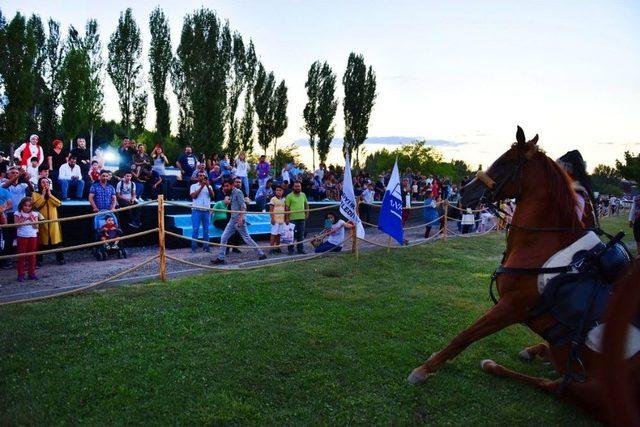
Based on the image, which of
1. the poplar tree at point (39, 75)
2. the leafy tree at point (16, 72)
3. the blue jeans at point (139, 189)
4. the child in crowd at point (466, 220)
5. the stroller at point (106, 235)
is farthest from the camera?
the poplar tree at point (39, 75)

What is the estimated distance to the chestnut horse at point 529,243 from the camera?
4148mm

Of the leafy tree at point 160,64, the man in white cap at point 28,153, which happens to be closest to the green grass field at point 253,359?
the man in white cap at point 28,153

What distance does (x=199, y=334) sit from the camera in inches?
206

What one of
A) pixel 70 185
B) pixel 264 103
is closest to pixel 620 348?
pixel 70 185

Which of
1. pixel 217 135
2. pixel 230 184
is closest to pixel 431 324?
pixel 230 184

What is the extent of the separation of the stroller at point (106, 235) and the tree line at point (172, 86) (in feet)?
39.8

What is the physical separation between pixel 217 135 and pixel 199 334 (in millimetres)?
31661

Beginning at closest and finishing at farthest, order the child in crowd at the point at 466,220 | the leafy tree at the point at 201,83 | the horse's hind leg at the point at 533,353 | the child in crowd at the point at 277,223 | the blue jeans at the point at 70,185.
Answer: the horse's hind leg at the point at 533,353 < the child in crowd at the point at 277,223 < the blue jeans at the point at 70,185 < the child in crowd at the point at 466,220 < the leafy tree at the point at 201,83

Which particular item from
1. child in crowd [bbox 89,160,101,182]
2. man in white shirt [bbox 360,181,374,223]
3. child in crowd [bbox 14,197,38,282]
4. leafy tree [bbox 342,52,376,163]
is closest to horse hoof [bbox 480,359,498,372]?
child in crowd [bbox 14,197,38,282]

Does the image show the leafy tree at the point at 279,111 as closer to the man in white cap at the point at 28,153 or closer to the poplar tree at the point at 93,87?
the poplar tree at the point at 93,87

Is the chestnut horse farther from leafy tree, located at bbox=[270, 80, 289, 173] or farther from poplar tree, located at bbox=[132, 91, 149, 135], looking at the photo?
leafy tree, located at bbox=[270, 80, 289, 173]

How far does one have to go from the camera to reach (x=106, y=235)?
10438 millimetres

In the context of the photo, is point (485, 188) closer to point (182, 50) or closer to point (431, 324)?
point (431, 324)

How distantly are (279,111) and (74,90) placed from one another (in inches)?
782
